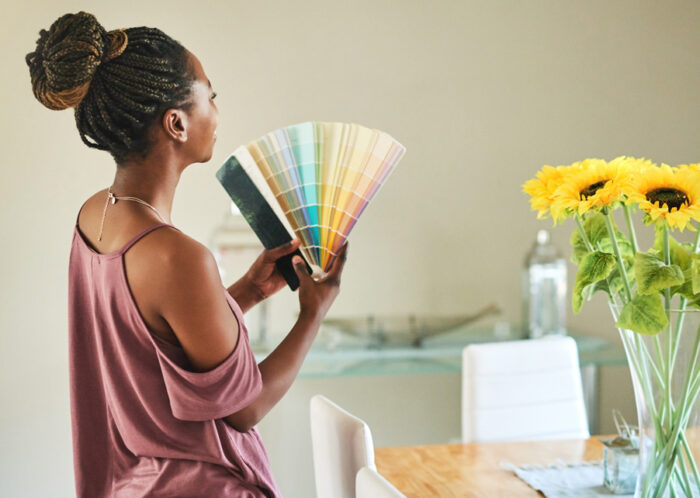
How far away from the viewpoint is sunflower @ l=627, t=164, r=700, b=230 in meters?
1.19

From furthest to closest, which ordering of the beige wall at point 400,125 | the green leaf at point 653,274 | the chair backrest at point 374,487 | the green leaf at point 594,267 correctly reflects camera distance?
the beige wall at point 400,125, the green leaf at point 594,267, the green leaf at point 653,274, the chair backrest at point 374,487

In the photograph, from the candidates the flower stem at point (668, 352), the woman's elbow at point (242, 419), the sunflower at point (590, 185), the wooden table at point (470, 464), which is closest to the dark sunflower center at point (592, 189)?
the sunflower at point (590, 185)

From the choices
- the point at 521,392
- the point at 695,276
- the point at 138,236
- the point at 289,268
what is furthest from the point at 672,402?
the point at 521,392

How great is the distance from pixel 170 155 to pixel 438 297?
6.98ft

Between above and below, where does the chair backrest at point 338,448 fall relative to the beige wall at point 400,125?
below

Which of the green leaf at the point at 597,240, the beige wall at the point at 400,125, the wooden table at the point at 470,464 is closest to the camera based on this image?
the green leaf at the point at 597,240

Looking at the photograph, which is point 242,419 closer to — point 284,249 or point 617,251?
point 284,249

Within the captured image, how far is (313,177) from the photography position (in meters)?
1.51

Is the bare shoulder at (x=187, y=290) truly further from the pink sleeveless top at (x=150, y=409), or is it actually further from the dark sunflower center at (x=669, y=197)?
the dark sunflower center at (x=669, y=197)

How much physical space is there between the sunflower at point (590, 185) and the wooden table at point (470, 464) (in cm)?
75

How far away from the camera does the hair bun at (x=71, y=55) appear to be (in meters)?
1.20

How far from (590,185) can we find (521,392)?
1.23 m

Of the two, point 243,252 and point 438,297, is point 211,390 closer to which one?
point 243,252

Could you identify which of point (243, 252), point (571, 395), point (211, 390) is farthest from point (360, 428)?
point (243, 252)
